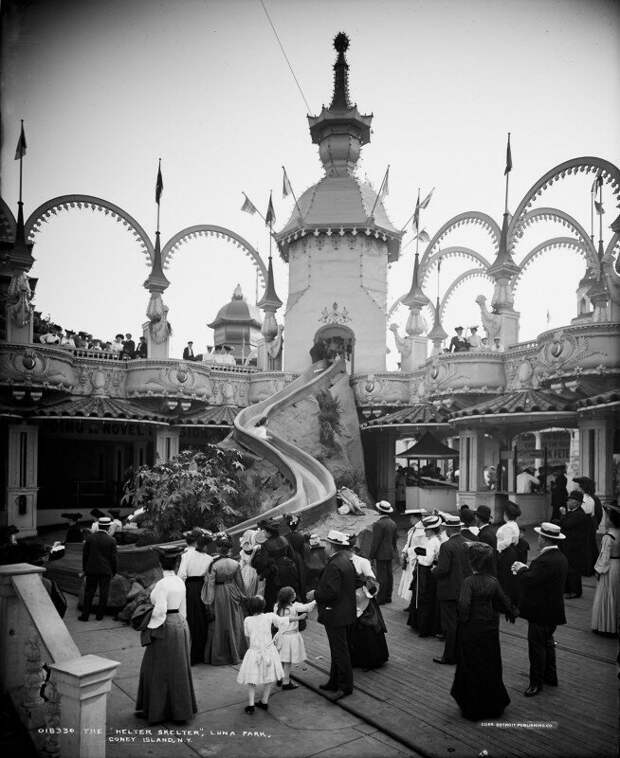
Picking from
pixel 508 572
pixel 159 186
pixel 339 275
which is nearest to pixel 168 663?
pixel 508 572

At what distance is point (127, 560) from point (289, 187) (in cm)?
2318

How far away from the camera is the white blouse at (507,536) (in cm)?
1000

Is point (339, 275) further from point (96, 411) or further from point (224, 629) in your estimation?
point (224, 629)

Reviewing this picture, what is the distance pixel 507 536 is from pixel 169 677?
5807 mm

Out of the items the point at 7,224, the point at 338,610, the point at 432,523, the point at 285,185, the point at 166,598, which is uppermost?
the point at 285,185

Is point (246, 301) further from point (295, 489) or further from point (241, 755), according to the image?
point (241, 755)

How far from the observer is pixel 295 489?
1738cm

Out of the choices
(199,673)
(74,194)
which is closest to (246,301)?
(74,194)

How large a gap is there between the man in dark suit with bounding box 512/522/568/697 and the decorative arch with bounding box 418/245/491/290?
22.9 m

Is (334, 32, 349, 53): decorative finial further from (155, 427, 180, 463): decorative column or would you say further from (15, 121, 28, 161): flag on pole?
(155, 427, 180, 463): decorative column

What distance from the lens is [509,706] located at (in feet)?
23.1

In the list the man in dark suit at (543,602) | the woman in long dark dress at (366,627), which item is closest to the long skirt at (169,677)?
the woman in long dark dress at (366,627)

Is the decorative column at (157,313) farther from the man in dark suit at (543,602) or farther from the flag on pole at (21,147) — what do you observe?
the man in dark suit at (543,602)

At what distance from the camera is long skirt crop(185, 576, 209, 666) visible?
28.2ft
